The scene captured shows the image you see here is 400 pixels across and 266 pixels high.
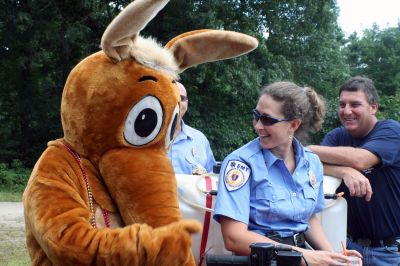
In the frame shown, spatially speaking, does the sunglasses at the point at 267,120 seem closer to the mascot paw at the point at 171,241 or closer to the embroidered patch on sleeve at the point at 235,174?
the embroidered patch on sleeve at the point at 235,174

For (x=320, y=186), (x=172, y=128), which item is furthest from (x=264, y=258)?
(x=320, y=186)

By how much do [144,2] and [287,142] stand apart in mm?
1362

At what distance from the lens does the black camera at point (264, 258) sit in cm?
233

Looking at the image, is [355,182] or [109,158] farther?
[355,182]

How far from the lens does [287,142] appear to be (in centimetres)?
291

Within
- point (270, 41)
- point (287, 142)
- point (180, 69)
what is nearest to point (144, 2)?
point (180, 69)

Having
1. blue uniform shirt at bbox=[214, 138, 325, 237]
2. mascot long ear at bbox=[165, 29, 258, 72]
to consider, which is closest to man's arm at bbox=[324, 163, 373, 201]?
blue uniform shirt at bbox=[214, 138, 325, 237]

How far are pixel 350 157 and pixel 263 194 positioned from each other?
810 mm

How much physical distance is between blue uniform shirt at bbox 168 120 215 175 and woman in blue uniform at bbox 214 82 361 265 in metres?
0.85

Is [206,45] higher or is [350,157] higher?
[206,45]

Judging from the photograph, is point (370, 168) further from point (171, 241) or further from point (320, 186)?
point (171, 241)

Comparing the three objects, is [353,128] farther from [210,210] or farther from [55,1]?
[55,1]

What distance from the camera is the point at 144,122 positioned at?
203 cm

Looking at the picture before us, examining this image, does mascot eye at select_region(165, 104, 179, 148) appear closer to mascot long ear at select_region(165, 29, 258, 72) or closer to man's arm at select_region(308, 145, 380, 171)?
A: mascot long ear at select_region(165, 29, 258, 72)
